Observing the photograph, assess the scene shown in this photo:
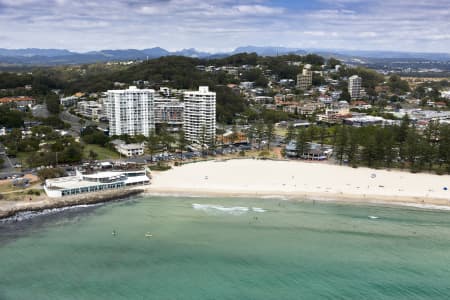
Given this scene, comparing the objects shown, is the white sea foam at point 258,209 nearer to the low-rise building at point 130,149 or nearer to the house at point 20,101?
the low-rise building at point 130,149

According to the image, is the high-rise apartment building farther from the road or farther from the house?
the house

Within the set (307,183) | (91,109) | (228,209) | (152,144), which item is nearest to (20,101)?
(91,109)

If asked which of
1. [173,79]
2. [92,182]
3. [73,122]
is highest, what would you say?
[173,79]

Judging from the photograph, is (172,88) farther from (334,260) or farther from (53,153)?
(334,260)

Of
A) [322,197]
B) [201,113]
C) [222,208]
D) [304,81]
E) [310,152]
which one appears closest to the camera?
[222,208]

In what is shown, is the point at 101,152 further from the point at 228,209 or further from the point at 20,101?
the point at 20,101

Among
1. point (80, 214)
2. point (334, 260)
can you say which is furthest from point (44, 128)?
point (334, 260)

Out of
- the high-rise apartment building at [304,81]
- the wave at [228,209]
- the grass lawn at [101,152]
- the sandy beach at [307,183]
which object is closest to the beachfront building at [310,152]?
the sandy beach at [307,183]
